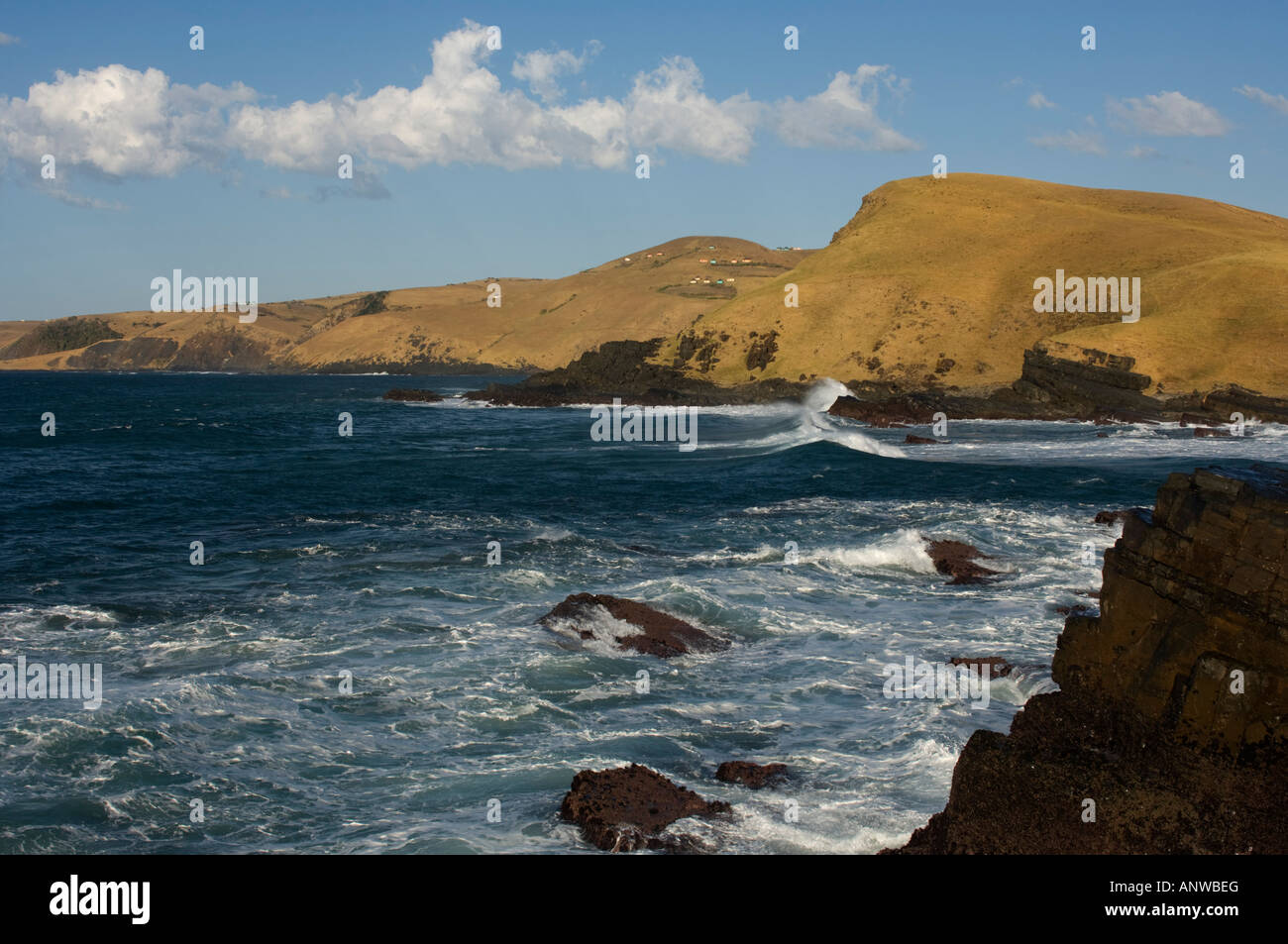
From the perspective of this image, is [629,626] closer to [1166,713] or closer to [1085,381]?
[1166,713]

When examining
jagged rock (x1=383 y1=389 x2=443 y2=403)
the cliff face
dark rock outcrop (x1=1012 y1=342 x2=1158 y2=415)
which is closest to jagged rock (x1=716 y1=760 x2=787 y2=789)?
the cliff face

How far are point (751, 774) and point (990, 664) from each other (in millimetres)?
6085

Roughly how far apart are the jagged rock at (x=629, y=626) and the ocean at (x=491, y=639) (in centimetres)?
38

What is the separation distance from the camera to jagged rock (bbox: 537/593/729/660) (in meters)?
19.2

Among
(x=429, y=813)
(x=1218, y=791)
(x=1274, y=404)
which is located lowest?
(x=429, y=813)

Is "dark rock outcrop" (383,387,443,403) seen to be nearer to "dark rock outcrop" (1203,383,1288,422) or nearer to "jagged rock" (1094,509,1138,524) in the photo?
"dark rock outcrop" (1203,383,1288,422)

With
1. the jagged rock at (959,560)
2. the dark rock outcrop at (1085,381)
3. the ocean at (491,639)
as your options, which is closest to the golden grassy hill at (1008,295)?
the dark rock outcrop at (1085,381)

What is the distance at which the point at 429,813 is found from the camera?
12242 millimetres

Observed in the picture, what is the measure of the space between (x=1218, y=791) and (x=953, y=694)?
6.82 meters

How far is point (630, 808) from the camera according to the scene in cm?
1177

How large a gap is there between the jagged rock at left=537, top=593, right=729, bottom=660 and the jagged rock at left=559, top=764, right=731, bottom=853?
6391 mm
